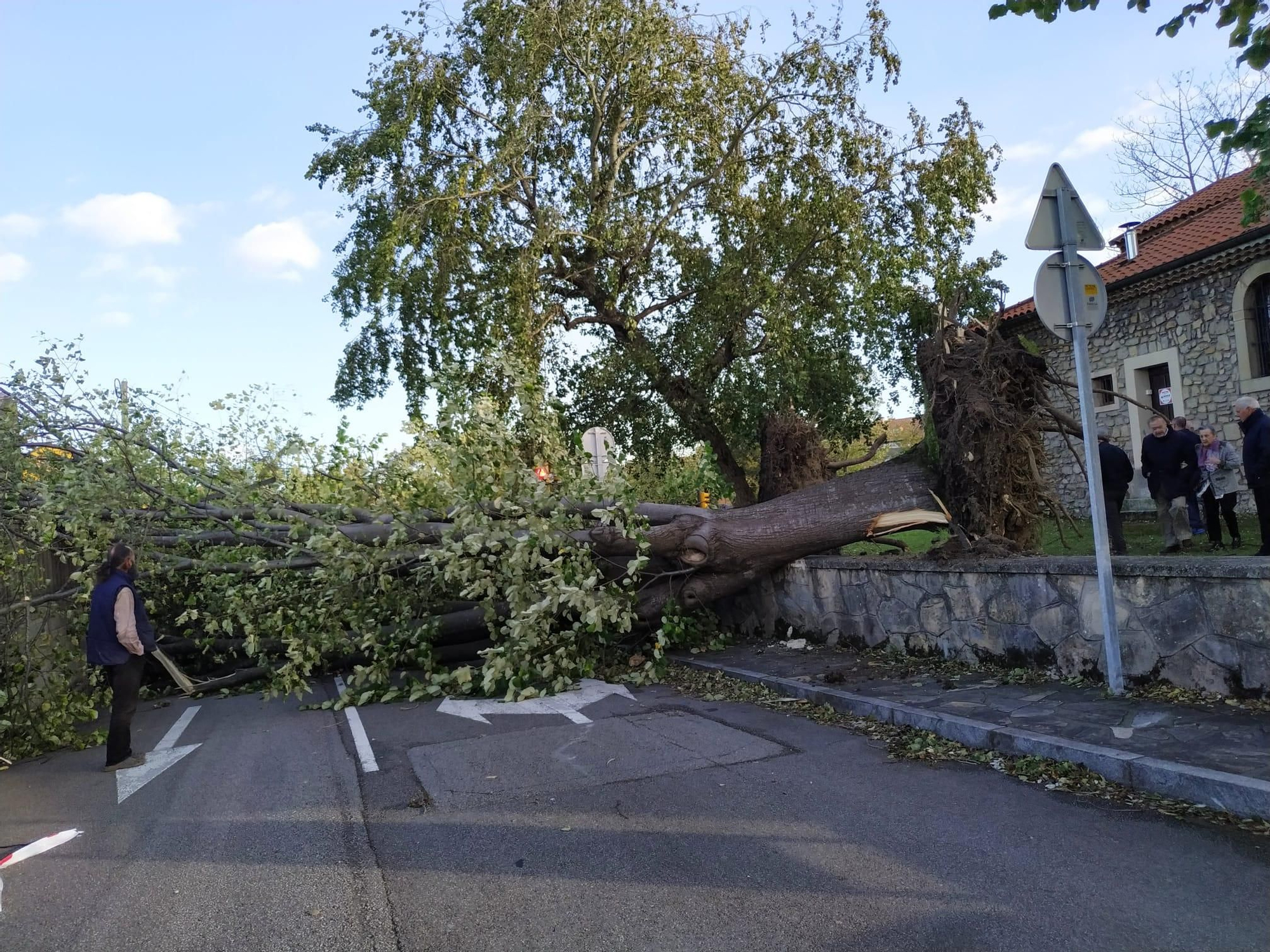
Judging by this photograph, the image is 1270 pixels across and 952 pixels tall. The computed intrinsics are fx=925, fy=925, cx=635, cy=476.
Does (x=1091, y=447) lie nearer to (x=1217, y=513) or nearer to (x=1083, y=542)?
(x=1217, y=513)

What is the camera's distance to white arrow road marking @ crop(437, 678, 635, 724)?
25.8 feet

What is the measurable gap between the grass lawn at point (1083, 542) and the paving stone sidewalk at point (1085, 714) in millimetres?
1849

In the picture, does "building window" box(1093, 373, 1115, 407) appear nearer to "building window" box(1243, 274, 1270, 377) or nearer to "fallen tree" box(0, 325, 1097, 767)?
"building window" box(1243, 274, 1270, 377)

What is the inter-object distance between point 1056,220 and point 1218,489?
6.63 m

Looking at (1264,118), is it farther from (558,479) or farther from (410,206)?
(410,206)

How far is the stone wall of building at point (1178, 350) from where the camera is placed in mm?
15938

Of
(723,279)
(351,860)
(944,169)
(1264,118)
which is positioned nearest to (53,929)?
(351,860)

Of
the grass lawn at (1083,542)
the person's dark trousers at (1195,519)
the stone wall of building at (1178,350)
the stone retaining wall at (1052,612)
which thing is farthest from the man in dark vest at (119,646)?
the stone wall of building at (1178,350)

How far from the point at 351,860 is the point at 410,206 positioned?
12.1m

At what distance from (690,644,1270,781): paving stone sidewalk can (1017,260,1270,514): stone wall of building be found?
843 centimetres

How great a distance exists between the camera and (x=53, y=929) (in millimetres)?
3803

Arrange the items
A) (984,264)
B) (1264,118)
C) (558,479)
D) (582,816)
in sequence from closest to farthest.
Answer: (582,816) < (1264,118) < (558,479) < (984,264)

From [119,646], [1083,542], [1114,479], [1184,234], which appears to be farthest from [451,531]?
[1184,234]

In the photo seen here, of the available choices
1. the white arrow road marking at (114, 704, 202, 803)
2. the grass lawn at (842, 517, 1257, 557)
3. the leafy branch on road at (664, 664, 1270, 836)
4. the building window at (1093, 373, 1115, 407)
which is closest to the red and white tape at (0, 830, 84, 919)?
the white arrow road marking at (114, 704, 202, 803)
